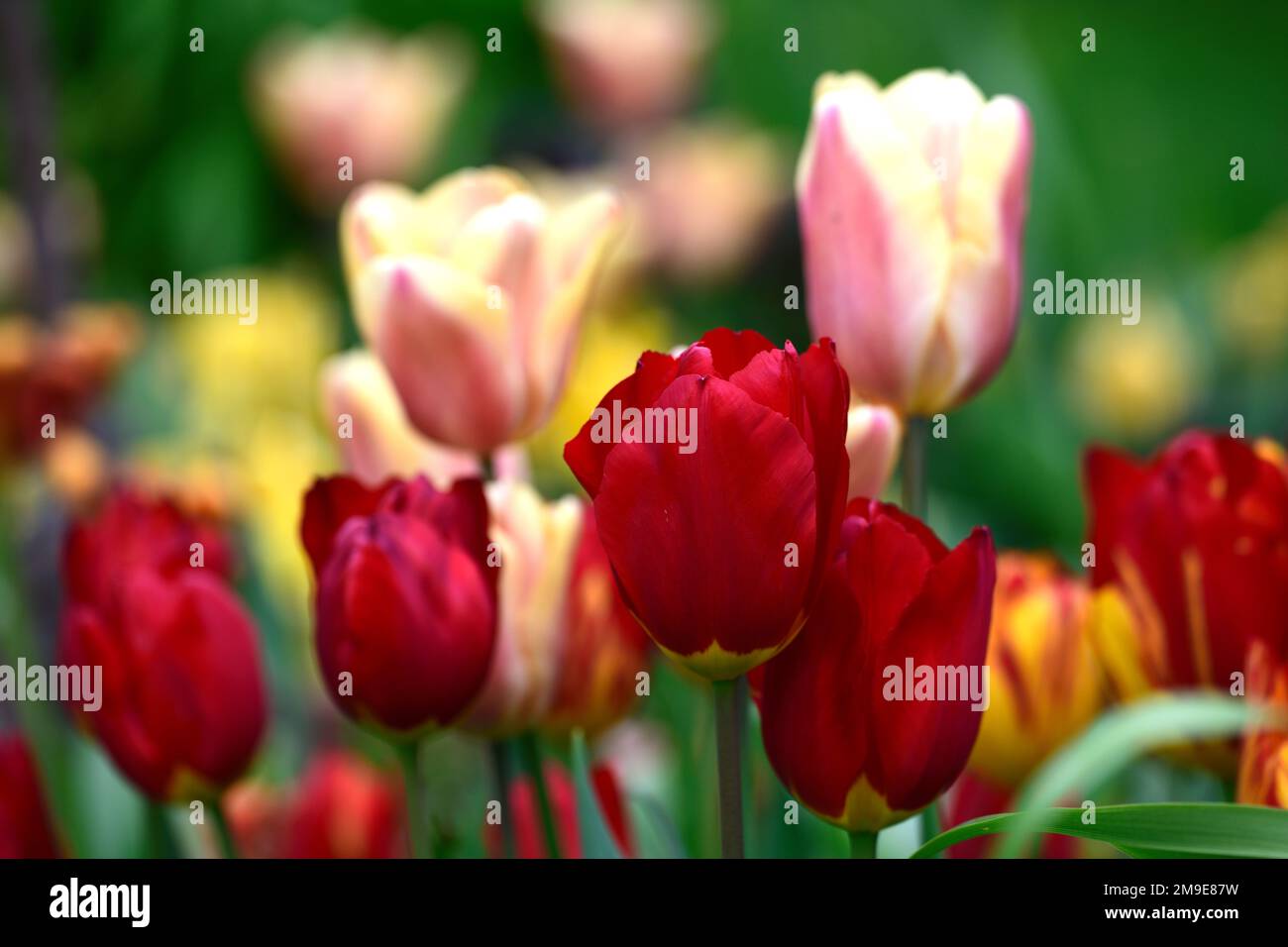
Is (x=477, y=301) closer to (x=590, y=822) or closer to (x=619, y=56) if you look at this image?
(x=590, y=822)

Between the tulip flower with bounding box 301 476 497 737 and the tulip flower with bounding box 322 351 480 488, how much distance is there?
10cm

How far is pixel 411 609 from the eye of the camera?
15.9 inches

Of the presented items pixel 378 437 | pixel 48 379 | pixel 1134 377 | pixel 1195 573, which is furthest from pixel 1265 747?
pixel 1134 377

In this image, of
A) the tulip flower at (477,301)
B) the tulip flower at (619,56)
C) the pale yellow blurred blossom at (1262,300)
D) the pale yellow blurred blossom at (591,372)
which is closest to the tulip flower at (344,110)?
the tulip flower at (619,56)

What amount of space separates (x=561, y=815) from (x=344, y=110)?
45.0 inches

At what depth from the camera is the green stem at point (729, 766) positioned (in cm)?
36

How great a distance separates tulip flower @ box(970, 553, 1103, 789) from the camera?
1.65 ft

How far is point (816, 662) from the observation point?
357 mm

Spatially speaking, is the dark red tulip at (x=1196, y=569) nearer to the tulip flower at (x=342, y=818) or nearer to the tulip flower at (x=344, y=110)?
the tulip flower at (x=342, y=818)

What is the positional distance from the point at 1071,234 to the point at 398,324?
4.25 feet

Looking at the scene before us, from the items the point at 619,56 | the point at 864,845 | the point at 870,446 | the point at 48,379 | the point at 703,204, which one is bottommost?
the point at 864,845

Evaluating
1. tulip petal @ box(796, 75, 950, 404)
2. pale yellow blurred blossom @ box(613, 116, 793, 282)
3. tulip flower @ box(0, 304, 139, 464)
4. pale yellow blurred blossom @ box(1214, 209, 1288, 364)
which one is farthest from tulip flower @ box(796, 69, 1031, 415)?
pale yellow blurred blossom @ box(1214, 209, 1288, 364)
